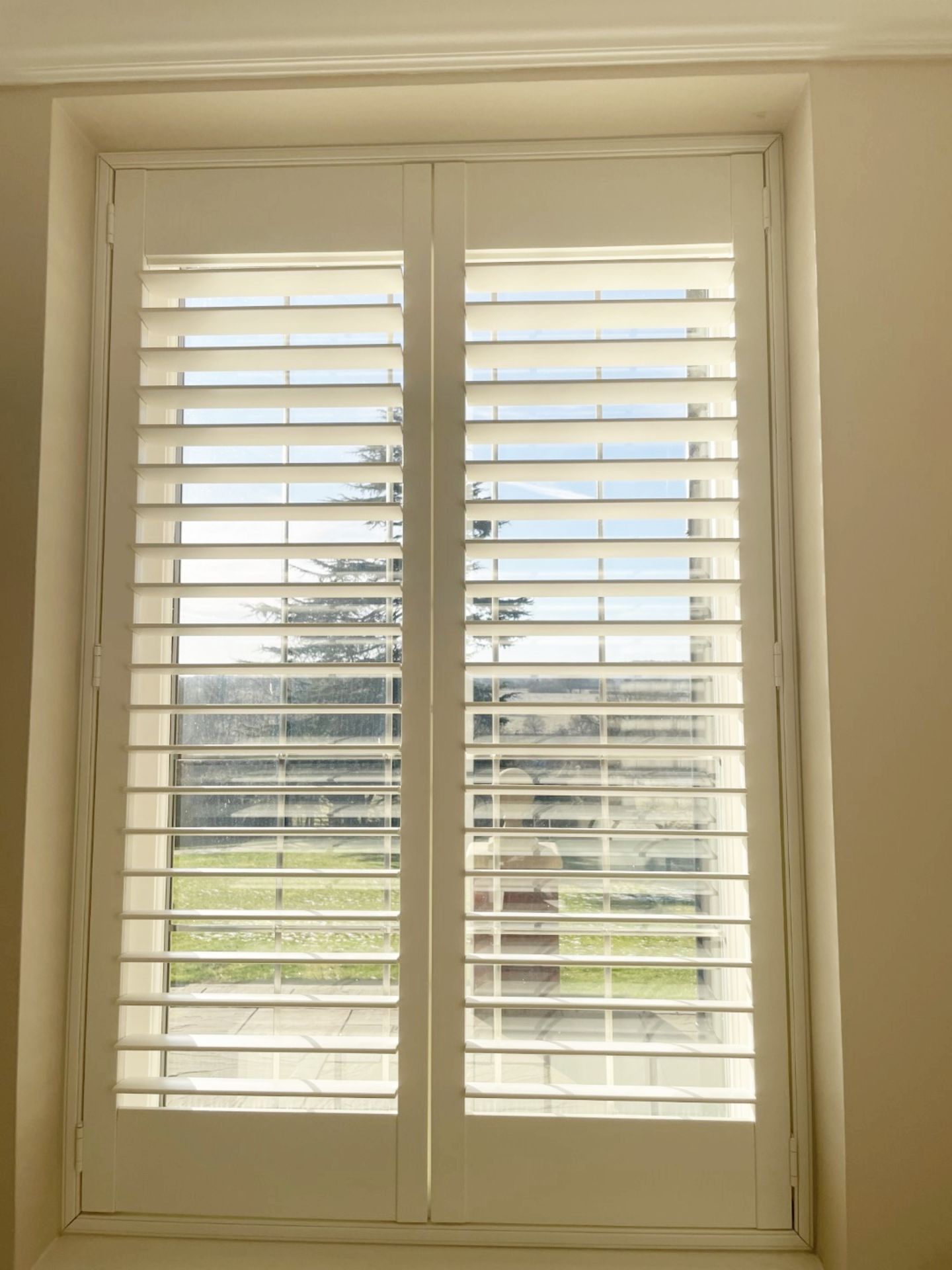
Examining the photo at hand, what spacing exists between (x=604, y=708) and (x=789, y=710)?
0.31 meters

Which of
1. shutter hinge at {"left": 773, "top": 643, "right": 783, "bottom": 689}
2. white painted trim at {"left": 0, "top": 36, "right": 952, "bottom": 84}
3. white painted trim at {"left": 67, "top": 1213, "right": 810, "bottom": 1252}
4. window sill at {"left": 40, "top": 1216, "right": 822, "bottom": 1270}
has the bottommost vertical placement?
window sill at {"left": 40, "top": 1216, "right": 822, "bottom": 1270}

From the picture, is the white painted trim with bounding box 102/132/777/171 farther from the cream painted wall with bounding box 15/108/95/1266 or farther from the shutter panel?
the cream painted wall with bounding box 15/108/95/1266

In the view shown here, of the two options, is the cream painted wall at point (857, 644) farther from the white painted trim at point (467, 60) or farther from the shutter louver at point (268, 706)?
the shutter louver at point (268, 706)

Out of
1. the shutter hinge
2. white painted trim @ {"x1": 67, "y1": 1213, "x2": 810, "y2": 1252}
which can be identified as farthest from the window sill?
the shutter hinge

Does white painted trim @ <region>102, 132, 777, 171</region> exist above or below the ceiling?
below

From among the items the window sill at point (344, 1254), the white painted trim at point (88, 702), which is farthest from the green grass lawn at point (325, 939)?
the window sill at point (344, 1254)

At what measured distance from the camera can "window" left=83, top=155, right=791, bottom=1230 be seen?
1.50m

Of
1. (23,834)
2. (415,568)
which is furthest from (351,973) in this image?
(415,568)

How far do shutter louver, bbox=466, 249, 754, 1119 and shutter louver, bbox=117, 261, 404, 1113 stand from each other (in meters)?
0.16

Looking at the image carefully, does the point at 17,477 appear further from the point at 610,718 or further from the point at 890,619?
the point at 890,619

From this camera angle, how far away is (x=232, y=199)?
1.66m

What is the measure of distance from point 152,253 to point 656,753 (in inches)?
49.9

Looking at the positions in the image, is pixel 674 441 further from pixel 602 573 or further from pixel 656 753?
pixel 656 753

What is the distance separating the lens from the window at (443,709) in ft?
4.93
